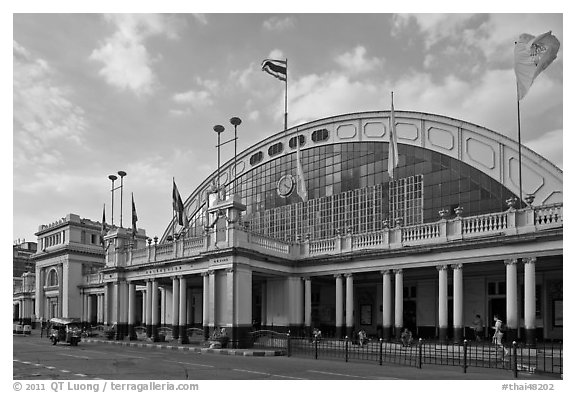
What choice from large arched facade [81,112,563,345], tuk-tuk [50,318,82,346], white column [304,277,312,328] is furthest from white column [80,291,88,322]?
white column [304,277,312,328]

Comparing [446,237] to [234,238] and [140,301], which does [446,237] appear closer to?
[234,238]

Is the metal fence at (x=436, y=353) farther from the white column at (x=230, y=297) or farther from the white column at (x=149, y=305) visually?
the white column at (x=149, y=305)

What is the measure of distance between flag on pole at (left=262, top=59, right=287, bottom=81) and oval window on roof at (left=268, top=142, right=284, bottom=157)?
563 cm

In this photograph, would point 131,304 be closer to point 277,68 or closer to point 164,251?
point 164,251

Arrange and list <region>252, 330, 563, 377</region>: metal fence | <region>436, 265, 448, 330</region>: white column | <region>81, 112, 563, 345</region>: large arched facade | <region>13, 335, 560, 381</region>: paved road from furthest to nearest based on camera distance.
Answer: <region>436, 265, 448, 330</region>: white column
<region>81, 112, 563, 345</region>: large arched facade
<region>252, 330, 563, 377</region>: metal fence
<region>13, 335, 560, 381</region>: paved road

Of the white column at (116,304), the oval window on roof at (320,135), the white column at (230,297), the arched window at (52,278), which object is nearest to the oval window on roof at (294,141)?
the oval window on roof at (320,135)

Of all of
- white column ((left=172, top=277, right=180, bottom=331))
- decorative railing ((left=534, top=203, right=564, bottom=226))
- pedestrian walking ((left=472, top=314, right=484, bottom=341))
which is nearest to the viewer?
decorative railing ((left=534, top=203, right=564, bottom=226))

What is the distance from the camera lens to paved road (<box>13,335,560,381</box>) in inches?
872

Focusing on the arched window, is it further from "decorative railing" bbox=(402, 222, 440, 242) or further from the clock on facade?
"decorative railing" bbox=(402, 222, 440, 242)

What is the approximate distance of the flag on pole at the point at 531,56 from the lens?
2775 cm

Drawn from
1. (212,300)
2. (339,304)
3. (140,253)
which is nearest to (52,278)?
(140,253)

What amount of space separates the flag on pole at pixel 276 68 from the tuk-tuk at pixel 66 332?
25120 mm
